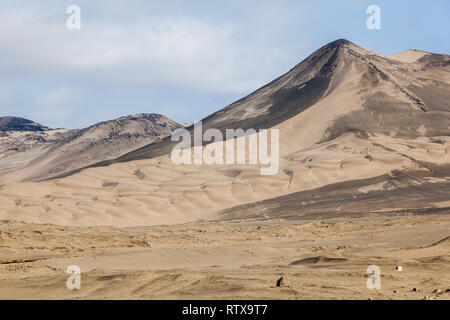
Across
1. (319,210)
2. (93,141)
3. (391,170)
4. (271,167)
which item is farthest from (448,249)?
(93,141)

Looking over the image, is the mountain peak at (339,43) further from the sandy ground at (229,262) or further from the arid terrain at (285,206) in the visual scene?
the sandy ground at (229,262)

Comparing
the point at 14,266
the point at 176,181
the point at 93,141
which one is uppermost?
the point at 93,141

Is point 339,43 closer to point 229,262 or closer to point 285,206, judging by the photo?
point 285,206

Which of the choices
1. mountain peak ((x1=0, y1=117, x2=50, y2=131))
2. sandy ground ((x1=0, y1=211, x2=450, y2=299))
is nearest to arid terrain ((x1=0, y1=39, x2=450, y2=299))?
sandy ground ((x1=0, y1=211, x2=450, y2=299))

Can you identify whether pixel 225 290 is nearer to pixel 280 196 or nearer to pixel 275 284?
pixel 275 284

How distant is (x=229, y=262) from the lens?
1888cm

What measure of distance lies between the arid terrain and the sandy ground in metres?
0.06

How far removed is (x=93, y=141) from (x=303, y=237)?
110 m

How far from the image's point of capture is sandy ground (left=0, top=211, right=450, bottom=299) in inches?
462

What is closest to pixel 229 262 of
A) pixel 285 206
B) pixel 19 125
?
pixel 285 206

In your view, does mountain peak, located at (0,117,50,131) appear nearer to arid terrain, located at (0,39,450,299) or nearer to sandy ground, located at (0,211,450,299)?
arid terrain, located at (0,39,450,299)

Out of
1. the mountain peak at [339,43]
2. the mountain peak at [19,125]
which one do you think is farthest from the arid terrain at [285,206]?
the mountain peak at [19,125]

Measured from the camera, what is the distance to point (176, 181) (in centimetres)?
5672

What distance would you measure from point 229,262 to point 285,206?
29248 millimetres
